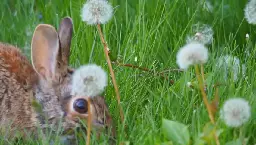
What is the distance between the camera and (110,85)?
5703 millimetres

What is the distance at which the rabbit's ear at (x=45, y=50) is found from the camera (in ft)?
17.7

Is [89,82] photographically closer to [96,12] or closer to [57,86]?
[96,12]

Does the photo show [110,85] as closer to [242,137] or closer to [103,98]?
[103,98]

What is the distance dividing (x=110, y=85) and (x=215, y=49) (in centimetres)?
103

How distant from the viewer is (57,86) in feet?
17.6

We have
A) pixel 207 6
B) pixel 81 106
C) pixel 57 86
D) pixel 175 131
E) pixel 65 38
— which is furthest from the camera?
pixel 207 6

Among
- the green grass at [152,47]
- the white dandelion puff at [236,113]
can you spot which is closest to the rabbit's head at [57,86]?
the green grass at [152,47]

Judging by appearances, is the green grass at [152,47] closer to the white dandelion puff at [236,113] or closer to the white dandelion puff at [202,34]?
the white dandelion puff at [202,34]

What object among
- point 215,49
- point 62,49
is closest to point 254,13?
point 215,49

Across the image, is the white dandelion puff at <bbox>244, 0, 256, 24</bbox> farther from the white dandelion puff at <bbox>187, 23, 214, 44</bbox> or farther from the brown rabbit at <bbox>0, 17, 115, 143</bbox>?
the brown rabbit at <bbox>0, 17, 115, 143</bbox>

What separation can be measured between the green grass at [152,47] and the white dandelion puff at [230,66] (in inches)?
1.9

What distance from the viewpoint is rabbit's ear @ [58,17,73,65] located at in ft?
17.8

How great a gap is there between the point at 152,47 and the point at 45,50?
102 centimetres

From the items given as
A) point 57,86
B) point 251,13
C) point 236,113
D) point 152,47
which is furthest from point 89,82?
point 152,47
